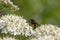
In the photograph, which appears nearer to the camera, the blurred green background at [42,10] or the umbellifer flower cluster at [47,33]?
the umbellifer flower cluster at [47,33]

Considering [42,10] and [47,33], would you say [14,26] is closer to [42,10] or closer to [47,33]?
[47,33]

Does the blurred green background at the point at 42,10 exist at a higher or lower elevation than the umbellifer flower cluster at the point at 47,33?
higher

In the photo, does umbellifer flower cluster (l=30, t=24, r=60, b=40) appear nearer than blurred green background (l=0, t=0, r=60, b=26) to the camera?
Yes

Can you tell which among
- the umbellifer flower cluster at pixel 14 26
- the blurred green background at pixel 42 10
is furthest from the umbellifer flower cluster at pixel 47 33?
the blurred green background at pixel 42 10

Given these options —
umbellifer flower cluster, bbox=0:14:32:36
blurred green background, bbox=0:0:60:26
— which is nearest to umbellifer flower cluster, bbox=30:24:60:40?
umbellifer flower cluster, bbox=0:14:32:36

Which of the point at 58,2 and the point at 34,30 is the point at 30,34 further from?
the point at 58,2

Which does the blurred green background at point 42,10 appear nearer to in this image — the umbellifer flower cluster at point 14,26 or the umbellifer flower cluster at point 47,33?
the umbellifer flower cluster at point 47,33

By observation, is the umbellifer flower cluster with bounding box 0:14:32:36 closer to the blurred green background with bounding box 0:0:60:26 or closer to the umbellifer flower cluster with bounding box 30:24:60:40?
the umbellifer flower cluster with bounding box 30:24:60:40
